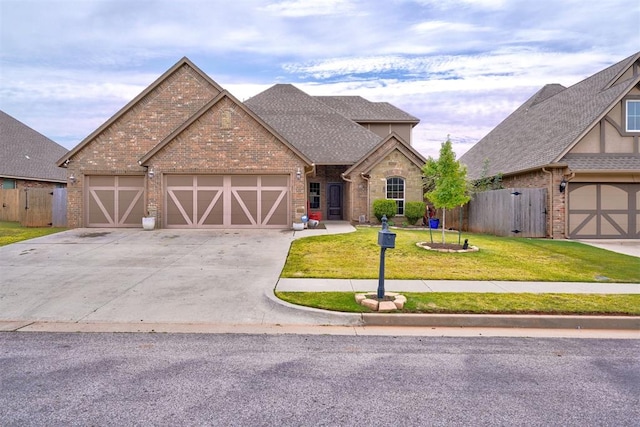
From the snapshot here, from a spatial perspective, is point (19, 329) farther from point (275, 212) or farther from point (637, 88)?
point (637, 88)

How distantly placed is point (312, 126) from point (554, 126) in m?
14.3

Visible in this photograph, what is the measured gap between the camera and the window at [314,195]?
24850mm

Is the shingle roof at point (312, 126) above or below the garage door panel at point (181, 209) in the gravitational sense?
above

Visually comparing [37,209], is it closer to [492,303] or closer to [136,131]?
[136,131]

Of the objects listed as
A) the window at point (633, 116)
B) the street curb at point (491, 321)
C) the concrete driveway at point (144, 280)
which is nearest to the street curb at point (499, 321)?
the street curb at point (491, 321)

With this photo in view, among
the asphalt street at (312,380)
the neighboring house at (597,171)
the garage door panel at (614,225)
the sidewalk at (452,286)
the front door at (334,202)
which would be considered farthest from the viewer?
the front door at (334,202)

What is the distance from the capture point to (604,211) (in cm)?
1753

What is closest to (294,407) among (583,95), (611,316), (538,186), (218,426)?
(218,426)

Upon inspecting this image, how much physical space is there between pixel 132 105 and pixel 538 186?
19.7 m

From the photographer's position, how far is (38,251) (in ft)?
42.0

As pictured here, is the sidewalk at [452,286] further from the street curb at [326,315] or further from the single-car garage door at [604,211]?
the single-car garage door at [604,211]

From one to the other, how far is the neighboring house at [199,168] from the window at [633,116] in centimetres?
920

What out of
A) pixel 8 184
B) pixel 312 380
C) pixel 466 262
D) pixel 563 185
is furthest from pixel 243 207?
pixel 8 184

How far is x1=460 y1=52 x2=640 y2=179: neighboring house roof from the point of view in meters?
17.4
